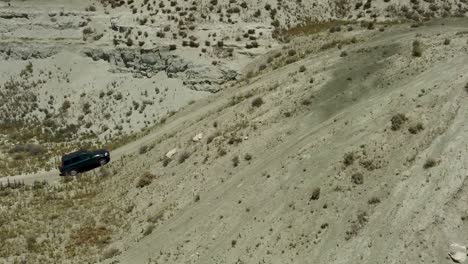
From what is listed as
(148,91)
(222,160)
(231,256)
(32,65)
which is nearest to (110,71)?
(148,91)

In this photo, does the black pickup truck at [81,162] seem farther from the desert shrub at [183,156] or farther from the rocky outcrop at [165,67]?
the rocky outcrop at [165,67]

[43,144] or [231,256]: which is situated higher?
[231,256]

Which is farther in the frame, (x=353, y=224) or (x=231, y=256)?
(x=231, y=256)

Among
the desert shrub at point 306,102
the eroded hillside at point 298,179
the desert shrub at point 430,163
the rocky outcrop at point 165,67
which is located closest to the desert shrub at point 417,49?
the eroded hillside at point 298,179

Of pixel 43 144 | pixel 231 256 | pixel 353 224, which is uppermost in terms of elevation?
pixel 353 224

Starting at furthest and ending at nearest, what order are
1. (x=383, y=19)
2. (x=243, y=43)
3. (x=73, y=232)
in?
(x=383, y=19) < (x=243, y=43) < (x=73, y=232)

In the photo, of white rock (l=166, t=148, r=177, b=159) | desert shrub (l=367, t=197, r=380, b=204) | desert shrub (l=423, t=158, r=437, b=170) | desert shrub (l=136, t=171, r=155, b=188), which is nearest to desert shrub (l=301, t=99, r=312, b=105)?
white rock (l=166, t=148, r=177, b=159)

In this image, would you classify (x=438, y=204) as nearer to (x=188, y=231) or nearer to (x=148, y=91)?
(x=188, y=231)
